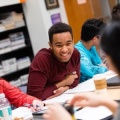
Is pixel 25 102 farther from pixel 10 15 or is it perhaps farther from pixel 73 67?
pixel 10 15

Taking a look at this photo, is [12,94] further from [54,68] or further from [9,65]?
[9,65]

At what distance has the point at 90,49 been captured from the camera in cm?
305

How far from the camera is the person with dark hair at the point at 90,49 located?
277 centimetres

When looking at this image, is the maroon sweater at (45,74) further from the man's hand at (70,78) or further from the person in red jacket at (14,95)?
the person in red jacket at (14,95)

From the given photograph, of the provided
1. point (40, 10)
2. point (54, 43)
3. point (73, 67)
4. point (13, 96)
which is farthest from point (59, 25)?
point (40, 10)

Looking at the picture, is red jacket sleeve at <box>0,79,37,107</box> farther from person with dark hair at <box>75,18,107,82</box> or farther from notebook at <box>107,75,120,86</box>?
person with dark hair at <box>75,18,107,82</box>

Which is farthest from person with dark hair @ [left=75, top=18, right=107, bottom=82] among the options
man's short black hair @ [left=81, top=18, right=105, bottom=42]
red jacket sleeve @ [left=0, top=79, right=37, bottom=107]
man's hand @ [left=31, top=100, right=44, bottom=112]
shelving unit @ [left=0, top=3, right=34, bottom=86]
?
shelving unit @ [left=0, top=3, right=34, bottom=86]

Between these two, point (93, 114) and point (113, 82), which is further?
point (113, 82)

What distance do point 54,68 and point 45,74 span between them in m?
0.10

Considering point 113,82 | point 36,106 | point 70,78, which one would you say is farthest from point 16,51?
point 36,106

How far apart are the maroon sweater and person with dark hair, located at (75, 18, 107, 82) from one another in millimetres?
358

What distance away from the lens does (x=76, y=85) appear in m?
2.47

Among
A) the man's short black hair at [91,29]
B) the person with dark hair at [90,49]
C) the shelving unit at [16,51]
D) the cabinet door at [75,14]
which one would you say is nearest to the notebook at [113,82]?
the person with dark hair at [90,49]

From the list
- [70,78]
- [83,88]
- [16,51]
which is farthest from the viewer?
[16,51]
